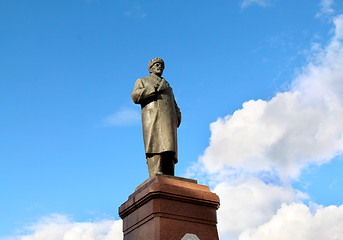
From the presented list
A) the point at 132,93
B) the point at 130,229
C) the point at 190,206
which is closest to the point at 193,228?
the point at 190,206

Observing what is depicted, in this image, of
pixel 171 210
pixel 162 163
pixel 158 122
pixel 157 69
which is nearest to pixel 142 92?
pixel 158 122

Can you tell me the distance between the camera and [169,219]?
709cm

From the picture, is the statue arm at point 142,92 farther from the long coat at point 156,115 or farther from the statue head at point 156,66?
the statue head at point 156,66

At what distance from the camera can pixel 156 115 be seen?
27.8 feet

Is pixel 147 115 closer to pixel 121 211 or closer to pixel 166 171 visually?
pixel 166 171

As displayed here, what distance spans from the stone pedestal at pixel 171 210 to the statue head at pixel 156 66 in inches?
106

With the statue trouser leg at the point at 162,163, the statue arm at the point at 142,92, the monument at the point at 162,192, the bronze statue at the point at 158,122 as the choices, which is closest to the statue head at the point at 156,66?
the monument at the point at 162,192

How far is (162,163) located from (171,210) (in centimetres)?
131

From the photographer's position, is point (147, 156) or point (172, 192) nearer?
point (172, 192)

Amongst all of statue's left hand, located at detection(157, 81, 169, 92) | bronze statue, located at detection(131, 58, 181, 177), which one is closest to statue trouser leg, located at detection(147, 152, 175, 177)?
bronze statue, located at detection(131, 58, 181, 177)

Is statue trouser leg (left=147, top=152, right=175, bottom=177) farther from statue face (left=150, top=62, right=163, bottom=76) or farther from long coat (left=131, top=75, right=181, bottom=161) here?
statue face (left=150, top=62, right=163, bottom=76)

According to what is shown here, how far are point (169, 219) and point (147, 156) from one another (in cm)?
169

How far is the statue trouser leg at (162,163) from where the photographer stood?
320 inches

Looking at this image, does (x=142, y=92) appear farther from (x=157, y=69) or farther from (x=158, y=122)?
(x=157, y=69)
